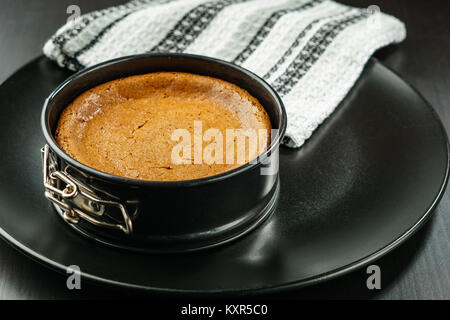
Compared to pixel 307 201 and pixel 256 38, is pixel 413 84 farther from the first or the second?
pixel 307 201

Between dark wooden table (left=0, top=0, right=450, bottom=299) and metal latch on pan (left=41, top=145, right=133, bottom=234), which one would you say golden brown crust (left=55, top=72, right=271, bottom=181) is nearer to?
metal latch on pan (left=41, top=145, right=133, bottom=234)

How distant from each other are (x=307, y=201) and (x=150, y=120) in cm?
26

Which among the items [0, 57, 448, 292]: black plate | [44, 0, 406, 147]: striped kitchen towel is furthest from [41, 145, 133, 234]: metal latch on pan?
[44, 0, 406, 147]: striped kitchen towel

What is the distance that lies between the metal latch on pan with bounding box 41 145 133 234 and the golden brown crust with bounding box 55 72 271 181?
5 cm

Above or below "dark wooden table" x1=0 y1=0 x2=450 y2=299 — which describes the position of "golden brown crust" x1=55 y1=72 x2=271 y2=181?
above

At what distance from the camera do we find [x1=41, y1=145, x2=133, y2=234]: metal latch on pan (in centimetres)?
77

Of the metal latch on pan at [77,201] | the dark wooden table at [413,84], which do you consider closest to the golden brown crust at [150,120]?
the metal latch on pan at [77,201]

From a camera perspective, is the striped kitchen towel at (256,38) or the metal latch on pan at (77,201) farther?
the striped kitchen towel at (256,38)

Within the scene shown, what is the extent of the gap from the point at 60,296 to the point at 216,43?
24.6 inches

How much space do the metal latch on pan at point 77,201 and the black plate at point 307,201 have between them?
36 mm

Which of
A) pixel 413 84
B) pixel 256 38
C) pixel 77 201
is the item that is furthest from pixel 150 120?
pixel 413 84

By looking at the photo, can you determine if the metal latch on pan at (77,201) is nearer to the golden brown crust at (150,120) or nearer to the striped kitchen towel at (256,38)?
the golden brown crust at (150,120)

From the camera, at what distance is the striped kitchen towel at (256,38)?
3.80 ft

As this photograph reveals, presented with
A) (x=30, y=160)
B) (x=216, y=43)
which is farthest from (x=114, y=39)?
(x=30, y=160)
